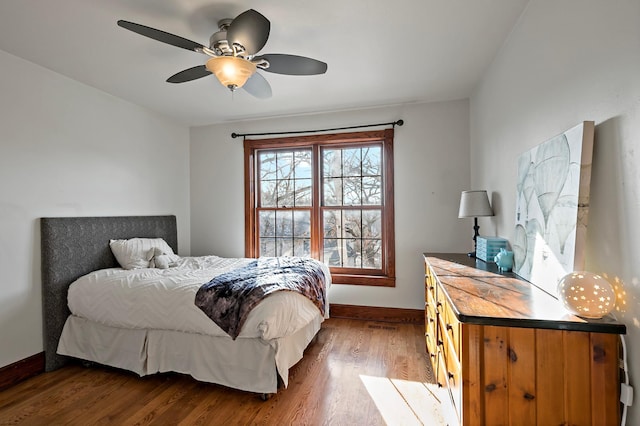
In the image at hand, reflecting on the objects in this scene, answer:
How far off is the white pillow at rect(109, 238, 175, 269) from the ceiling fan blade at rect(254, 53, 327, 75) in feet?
7.44

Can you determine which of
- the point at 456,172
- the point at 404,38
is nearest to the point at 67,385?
the point at 404,38

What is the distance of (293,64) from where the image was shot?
2006mm

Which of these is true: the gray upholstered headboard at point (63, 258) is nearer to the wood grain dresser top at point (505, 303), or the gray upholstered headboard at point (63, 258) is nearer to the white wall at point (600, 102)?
the wood grain dresser top at point (505, 303)

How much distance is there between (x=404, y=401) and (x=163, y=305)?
73.9 inches

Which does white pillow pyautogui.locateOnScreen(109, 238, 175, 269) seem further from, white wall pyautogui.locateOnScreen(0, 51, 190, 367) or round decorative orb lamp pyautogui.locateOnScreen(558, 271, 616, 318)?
round decorative orb lamp pyautogui.locateOnScreen(558, 271, 616, 318)

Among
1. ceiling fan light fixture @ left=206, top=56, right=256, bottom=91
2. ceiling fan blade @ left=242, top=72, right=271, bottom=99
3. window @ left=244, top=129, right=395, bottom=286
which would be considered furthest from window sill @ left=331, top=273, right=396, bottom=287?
ceiling fan light fixture @ left=206, top=56, right=256, bottom=91

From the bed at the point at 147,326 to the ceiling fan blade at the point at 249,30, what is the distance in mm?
1601

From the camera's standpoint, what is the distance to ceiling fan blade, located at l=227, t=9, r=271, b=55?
156 cm

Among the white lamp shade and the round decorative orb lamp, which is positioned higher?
the white lamp shade

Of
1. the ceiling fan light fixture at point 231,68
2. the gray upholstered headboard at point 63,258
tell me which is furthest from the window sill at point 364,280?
the ceiling fan light fixture at point 231,68

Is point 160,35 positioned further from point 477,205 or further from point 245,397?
point 477,205

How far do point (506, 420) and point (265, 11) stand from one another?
240 centimetres

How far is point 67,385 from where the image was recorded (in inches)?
92.7

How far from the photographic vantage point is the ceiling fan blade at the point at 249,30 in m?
1.56
